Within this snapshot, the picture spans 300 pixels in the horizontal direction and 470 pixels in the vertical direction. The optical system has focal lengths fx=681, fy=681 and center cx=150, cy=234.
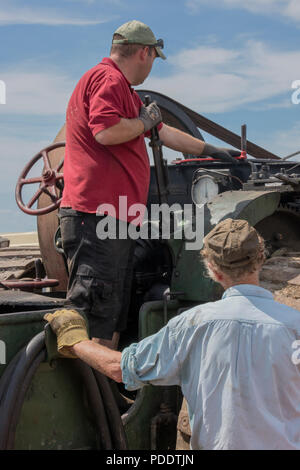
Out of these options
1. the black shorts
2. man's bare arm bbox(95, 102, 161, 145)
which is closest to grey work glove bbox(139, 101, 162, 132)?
man's bare arm bbox(95, 102, 161, 145)

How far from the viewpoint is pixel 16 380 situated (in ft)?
7.79

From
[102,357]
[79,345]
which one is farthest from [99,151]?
[102,357]

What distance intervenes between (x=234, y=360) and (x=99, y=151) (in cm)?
139

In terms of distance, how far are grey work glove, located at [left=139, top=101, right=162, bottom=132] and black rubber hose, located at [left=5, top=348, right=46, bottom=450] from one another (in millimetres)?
1160

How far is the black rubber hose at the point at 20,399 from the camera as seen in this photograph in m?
2.30

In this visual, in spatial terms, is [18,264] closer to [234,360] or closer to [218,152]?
[218,152]

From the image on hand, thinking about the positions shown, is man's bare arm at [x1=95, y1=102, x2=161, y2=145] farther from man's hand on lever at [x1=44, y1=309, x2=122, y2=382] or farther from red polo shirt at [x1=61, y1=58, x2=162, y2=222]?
man's hand on lever at [x1=44, y1=309, x2=122, y2=382]

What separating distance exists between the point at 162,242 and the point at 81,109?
27.9 inches

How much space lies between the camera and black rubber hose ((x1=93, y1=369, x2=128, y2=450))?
102 inches

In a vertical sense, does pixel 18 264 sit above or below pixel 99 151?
below

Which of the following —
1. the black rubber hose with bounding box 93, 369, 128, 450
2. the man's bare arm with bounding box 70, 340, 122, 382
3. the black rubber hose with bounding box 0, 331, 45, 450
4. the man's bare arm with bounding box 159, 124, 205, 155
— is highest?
the man's bare arm with bounding box 159, 124, 205, 155
